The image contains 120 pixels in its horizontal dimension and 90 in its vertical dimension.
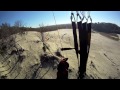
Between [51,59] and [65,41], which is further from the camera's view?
[65,41]

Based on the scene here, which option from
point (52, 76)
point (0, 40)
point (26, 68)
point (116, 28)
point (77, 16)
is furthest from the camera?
point (116, 28)

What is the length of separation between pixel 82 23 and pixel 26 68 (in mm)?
5221

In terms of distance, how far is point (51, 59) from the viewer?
7453 mm

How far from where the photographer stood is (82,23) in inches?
85.4
